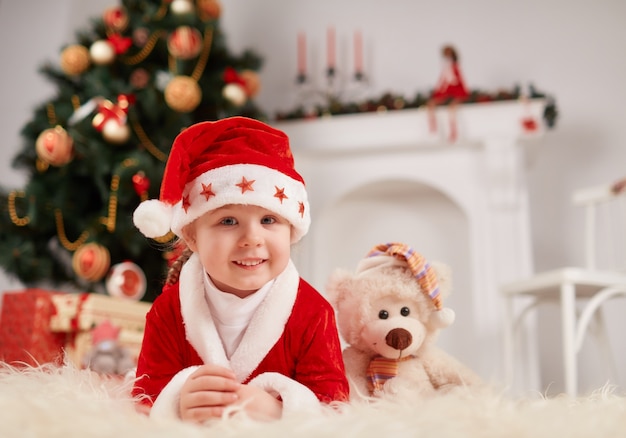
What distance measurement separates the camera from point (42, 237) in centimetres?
224

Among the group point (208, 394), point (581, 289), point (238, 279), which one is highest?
point (238, 279)

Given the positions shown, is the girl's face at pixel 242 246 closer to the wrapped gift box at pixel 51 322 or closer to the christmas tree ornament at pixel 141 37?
the wrapped gift box at pixel 51 322

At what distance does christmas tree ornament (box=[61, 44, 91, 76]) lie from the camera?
2.26 metres

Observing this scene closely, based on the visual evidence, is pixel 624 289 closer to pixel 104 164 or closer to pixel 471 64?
pixel 471 64

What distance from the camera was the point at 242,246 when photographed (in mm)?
732

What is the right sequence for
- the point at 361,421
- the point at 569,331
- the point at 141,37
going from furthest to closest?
the point at 141,37, the point at 569,331, the point at 361,421

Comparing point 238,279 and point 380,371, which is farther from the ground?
point 238,279

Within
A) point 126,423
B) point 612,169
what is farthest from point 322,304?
point 612,169

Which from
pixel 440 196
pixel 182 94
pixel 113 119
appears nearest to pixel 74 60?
pixel 113 119

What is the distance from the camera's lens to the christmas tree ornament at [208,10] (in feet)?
7.84

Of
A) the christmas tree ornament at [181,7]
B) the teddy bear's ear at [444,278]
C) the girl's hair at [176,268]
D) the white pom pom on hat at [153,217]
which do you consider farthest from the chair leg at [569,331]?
the christmas tree ornament at [181,7]

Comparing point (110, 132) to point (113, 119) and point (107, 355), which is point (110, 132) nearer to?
point (113, 119)

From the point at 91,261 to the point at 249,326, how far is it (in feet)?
4.60

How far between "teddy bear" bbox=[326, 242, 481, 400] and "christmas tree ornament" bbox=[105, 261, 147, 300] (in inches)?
47.3
